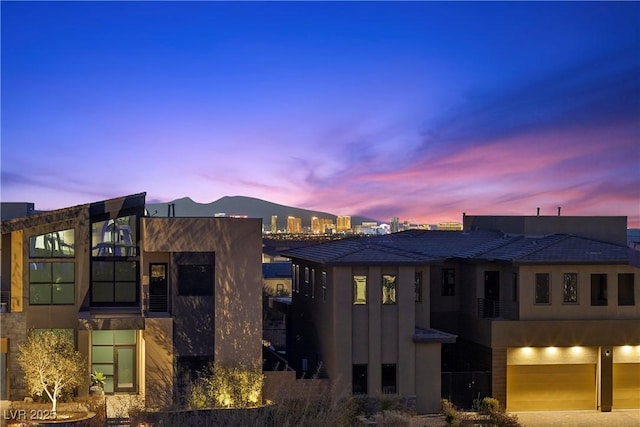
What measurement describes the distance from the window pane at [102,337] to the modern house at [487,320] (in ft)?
22.0

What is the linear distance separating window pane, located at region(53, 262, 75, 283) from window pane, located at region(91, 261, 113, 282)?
4.42 feet

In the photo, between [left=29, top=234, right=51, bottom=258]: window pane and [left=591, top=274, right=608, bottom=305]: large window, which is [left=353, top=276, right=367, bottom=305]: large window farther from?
[left=29, top=234, right=51, bottom=258]: window pane

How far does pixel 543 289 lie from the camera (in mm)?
25016

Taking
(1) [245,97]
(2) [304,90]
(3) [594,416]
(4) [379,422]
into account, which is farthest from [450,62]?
(4) [379,422]

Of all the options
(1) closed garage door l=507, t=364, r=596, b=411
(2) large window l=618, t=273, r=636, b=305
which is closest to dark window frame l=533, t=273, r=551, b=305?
(1) closed garage door l=507, t=364, r=596, b=411

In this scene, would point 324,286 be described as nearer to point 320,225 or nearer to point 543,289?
point 543,289

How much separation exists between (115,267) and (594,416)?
53.9ft

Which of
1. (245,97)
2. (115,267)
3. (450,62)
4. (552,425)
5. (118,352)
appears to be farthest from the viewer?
(245,97)

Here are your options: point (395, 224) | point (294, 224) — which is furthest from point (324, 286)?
point (294, 224)

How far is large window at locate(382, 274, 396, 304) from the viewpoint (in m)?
23.9

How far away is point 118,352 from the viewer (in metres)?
24.6

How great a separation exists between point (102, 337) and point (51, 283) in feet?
7.73

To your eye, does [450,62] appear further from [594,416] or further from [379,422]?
[379,422]

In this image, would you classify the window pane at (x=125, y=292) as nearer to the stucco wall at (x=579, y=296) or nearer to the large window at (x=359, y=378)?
the large window at (x=359, y=378)
